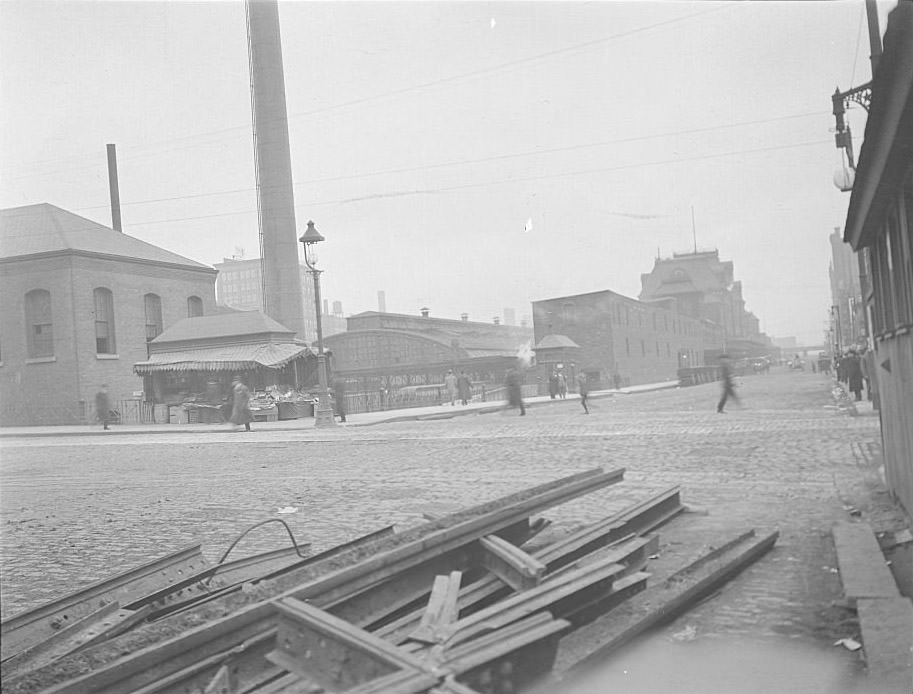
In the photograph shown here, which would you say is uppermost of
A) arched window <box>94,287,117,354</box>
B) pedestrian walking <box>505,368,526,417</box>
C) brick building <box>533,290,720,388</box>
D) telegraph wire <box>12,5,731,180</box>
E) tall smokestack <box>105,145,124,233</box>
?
telegraph wire <box>12,5,731,180</box>

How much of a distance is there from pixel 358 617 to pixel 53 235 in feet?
10.3

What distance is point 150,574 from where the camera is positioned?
3.89 metres

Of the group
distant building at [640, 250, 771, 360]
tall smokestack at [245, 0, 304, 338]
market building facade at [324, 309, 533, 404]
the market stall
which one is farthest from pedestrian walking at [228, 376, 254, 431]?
distant building at [640, 250, 771, 360]

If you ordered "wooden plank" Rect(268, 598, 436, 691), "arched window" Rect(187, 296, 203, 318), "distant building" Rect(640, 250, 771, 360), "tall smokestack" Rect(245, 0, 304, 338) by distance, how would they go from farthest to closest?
"arched window" Rect(187, 296, 203, 318), "distant building" Rect(640, 250, 771, 360), "tall smokestack" Rect(245, 0, 304, 338), "wooden plank" Rect(268, 598, 436, 691)

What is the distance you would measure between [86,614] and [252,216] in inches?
138

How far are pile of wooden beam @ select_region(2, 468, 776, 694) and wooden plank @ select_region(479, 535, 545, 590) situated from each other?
10mm

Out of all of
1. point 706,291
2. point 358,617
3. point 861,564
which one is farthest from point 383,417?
point 358,617

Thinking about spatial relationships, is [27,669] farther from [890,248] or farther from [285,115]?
[890,248]

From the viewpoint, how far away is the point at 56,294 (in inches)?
170

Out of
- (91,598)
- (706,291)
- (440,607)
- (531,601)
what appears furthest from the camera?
(706,291)

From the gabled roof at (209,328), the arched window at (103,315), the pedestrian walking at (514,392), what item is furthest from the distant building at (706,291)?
the gabled roof at (209,328)

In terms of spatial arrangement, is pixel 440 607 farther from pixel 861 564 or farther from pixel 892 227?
pixel 892 227

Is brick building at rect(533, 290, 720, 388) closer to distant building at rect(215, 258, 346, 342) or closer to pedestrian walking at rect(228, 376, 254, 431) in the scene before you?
distant building at rect(215, 258, 346, 342)

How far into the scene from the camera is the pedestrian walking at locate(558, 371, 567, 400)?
1632 cm
